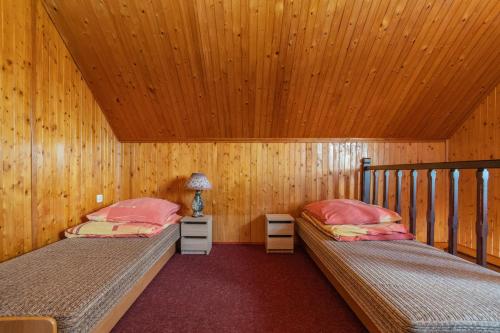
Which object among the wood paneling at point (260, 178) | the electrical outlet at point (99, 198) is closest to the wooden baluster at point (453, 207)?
the wood paneling at point (260, 178)

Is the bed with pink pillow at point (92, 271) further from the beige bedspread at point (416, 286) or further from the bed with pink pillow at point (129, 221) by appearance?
the beige bedspread at point (416, 286)

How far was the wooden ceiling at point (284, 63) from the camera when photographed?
6.55 ft

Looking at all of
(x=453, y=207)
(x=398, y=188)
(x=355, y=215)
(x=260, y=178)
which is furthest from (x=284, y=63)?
(x=453, y=207)

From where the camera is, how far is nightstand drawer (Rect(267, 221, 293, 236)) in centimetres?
283

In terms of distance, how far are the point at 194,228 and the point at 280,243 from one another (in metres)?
1.01

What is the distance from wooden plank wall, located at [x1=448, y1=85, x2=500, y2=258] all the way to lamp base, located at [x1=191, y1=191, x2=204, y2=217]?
3347 mm

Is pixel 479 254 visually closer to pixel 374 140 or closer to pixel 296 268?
pixel 296 268

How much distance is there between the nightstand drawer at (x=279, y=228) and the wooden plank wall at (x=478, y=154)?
2291 mm

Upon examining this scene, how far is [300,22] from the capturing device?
2.05 m

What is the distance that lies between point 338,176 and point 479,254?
174 cm

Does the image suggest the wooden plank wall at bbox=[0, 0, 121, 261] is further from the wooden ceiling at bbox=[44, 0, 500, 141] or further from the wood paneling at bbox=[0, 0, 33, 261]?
the wooden ceiling at bbox=[44, 0, 500, 141]

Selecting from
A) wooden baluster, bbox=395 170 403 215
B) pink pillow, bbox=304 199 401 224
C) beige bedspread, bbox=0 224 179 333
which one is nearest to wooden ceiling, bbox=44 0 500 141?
wooden baluster, bbox=395 170 403 215

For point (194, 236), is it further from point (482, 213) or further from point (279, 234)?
point (482, 213)

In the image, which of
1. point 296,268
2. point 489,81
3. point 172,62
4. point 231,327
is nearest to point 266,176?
point 296,268
